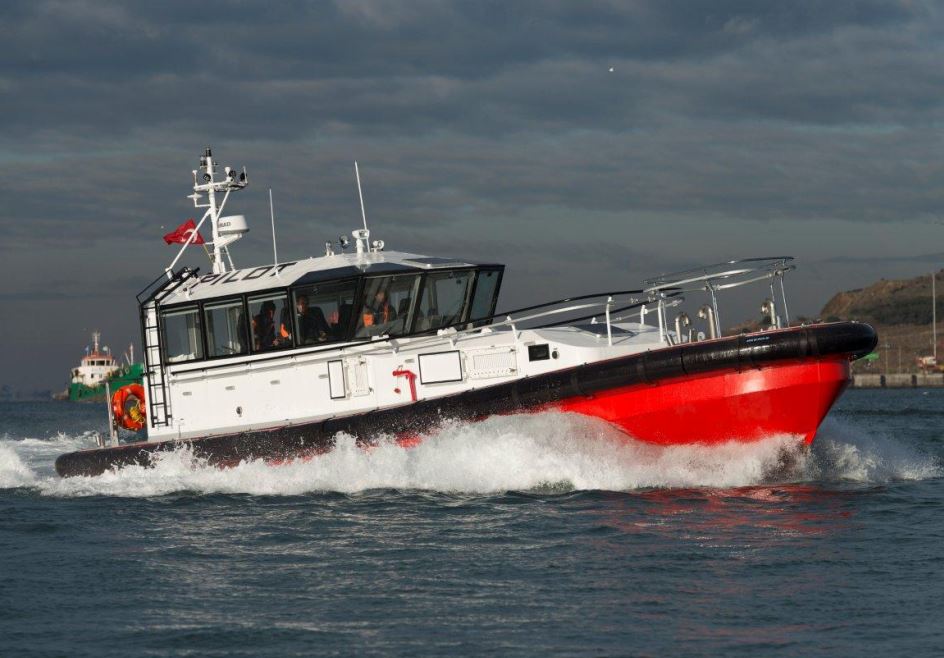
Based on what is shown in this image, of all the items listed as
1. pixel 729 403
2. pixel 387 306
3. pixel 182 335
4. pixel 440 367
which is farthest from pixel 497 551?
pixel 182 335

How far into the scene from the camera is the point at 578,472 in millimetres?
13453

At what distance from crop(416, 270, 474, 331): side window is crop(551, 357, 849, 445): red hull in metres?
2.69

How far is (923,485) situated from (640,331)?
393 cm

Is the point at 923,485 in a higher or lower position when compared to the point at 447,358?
lower

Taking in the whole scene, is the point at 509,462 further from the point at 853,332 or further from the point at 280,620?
the point at 280,620

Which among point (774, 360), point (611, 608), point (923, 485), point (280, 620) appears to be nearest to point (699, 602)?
point (611, 608)

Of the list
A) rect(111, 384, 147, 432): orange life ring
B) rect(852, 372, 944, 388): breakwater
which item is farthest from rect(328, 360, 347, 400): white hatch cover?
rect(852, 372, 944, 388): breakwater

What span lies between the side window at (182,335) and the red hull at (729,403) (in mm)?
5843

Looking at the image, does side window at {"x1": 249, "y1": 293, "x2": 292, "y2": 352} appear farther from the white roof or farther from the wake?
the wake

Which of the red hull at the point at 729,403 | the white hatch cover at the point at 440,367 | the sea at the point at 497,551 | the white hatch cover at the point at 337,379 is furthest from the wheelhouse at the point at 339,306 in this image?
the red hull at the point at 729,403

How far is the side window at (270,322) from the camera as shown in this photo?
1541cm

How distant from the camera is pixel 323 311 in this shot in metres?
15.3

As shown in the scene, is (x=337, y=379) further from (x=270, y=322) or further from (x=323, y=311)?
(x=270, y=322)

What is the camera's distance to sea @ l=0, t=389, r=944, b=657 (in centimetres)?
771
